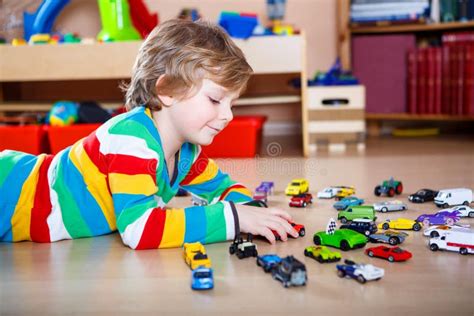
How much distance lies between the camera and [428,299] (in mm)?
682

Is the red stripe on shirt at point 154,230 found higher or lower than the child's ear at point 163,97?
lower

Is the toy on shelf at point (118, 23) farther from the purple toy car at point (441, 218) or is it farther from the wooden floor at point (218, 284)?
the purple toy car at point (441, 218)

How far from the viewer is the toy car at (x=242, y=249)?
865mm

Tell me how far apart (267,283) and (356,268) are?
118 mm

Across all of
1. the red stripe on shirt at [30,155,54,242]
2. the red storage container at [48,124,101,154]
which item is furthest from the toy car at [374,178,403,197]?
the red storage container at [48,124,101,154]

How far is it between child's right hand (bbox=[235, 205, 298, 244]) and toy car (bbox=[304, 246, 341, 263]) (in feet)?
0.27

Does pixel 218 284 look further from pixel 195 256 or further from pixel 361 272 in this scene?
pixel 361 272

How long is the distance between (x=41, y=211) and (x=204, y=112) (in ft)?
1.10

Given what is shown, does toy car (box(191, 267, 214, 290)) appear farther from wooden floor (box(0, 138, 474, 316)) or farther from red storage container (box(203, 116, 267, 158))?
red storage container (box(203, 116, 267, 158))

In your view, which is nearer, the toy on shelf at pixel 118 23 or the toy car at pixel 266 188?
the toy car at pixel 266 188

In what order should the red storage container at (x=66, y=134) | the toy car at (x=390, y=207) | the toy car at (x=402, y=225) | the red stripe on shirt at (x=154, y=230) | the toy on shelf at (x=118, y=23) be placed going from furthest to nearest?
1. the toy on shelf at (x=118, y=23)
2. the red storage container at (x=66, y=134)
3. the toy car at (x=390, y=207)
4. the toy car at (x=402, y=225)
5. the red stripe on shirt at (x=154, y=230)

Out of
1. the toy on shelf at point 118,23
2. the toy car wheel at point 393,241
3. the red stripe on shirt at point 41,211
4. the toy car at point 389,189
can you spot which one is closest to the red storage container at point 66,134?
the toy on shelf at point 118,23

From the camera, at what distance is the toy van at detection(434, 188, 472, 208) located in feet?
3.76

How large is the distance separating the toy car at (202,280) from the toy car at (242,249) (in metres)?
0.12
